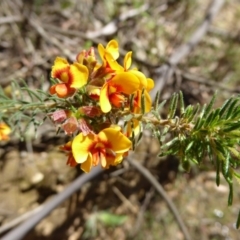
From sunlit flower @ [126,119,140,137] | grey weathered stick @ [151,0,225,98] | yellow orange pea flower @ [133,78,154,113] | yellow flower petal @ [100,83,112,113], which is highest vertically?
yellow flower petal @ [100,83,112,113]

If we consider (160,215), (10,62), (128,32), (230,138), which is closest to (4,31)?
(10,62)

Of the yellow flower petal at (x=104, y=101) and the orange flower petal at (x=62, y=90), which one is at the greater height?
the orange flower petal at (x=62, y=90)

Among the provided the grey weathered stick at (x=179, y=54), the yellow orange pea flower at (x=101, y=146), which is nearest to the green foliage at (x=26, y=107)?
the yellow orange pea flower at (x=101, y=146)

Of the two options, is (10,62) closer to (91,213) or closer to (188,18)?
(91,213)

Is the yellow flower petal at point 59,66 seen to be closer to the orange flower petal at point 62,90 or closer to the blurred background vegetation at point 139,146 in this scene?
the orange flower petal at point 62,90

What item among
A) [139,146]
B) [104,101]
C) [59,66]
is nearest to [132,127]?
[104,101]

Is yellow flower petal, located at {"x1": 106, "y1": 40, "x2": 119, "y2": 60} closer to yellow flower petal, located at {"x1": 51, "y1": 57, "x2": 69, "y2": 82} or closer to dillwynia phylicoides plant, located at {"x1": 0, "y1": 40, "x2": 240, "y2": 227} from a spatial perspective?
dillwynia phylicoides plant, located at {"x1": 0, "y1": 40, "x2": 240, "y2": 227}

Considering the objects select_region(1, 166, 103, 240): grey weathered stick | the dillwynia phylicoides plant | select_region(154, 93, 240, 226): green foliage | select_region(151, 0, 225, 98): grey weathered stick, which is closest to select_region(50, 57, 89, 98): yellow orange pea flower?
A: the dillwynia phylicoides plant
